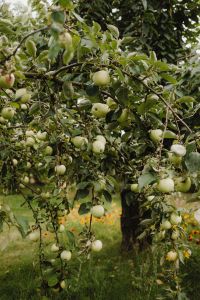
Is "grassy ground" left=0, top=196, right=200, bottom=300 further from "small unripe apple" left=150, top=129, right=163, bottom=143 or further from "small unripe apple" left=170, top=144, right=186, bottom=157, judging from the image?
"small unripe apple" left=170, top=144, right=186, bottom=157

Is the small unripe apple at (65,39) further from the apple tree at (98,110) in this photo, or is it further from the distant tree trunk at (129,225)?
the distant tree trunk at (129,225)

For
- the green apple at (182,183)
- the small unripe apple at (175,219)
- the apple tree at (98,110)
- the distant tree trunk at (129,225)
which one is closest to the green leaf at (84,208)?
the apple tree at (98,110)

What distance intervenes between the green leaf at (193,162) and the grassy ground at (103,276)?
1.59 meters

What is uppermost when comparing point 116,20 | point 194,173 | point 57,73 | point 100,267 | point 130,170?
point 116,20

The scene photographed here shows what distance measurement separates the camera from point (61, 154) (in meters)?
2.52

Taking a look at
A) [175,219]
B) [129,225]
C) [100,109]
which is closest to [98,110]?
[100,109]

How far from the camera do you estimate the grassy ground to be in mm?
3929

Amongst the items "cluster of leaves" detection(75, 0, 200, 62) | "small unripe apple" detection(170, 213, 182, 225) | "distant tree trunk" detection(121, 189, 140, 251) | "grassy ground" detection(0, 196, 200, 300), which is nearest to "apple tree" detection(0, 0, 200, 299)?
"small unripe apple" detection(170, 213, 182, 225)

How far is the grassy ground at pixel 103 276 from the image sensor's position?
3929mm

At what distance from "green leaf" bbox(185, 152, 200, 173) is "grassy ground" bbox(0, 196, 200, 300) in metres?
1.59

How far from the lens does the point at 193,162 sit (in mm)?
1491

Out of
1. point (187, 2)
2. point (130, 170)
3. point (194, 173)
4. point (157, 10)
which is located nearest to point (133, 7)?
point (157, 10)

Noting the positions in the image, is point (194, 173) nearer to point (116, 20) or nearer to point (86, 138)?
point (86, 138)

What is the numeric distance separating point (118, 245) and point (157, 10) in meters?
3.22
